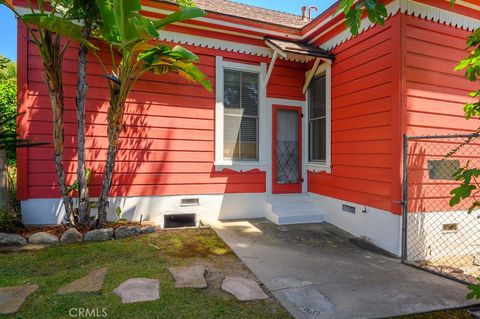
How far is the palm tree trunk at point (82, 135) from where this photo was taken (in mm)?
4371

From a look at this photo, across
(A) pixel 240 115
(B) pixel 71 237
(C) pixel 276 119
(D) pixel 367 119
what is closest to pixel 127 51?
(A) pixel 240 115

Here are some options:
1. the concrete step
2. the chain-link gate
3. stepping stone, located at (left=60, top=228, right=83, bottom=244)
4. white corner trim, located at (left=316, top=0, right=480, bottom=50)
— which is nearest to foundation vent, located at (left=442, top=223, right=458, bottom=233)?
the chain-link gate

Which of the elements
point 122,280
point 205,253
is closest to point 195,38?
point 205,253

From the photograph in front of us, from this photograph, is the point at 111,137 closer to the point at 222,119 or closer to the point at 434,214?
the point at 222,119

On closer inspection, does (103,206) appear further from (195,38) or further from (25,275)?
(195,38)

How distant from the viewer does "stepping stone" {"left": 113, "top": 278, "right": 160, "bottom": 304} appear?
2.68 metres

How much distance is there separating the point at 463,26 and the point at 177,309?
19.8ft

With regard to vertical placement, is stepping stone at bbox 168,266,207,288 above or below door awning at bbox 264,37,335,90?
below

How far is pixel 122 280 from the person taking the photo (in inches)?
120

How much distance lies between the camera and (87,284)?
2.93 m

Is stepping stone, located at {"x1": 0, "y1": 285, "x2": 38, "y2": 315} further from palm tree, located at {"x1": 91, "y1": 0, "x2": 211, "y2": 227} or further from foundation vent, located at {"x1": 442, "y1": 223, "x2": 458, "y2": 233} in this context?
foundation vent, located at {"x1": 442, "y1": 223, "x2": 458, "y2": 233}

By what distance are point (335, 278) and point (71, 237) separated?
3.73m

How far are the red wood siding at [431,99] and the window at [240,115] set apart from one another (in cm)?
303

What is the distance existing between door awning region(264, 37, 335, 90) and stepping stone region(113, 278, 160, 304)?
181 inches
